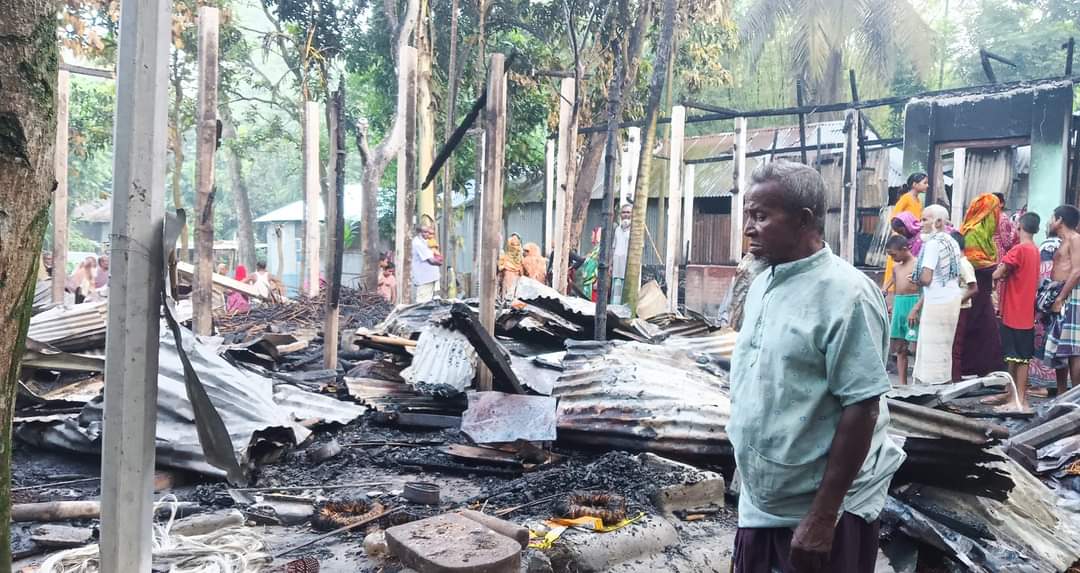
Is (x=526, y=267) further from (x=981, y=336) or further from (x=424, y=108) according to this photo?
(x=981, y=336)

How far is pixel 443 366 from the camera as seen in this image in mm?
6062

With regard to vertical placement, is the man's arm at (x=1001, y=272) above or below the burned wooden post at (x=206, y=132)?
below

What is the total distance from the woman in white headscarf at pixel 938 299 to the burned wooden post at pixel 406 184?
5.61m

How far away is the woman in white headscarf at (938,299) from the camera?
7.39m

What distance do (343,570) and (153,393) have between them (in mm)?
1665

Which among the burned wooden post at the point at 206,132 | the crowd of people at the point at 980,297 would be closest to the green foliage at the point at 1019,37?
the crowd of people at the point at 980,297

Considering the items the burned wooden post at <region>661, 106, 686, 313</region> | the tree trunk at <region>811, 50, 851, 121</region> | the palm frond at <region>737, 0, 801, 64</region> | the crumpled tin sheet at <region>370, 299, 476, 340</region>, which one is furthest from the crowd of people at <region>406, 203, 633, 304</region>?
the tree trunk at <region>811, 50, 851, 121</region>

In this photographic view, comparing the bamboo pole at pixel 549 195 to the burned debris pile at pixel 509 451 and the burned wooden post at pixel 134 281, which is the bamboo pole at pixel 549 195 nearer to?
the burned debris pile at pixel 509 451

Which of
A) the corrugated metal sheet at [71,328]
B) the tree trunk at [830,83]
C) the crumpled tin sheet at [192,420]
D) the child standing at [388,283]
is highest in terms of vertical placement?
the tree trunk at [830,83]

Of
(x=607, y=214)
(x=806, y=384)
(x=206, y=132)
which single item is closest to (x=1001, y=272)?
(x=607, y=214)

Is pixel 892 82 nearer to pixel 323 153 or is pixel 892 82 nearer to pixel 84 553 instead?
pixel 323 153

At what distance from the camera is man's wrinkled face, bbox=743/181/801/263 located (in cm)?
223

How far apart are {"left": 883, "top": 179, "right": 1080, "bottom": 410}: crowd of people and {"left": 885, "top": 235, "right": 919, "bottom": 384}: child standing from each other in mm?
10

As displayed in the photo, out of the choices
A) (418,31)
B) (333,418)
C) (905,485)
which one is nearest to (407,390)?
(333,418)
